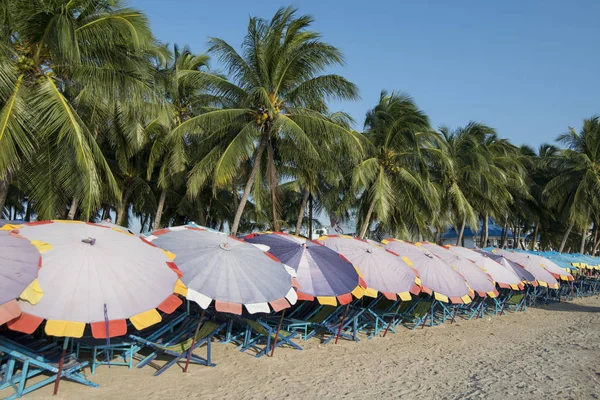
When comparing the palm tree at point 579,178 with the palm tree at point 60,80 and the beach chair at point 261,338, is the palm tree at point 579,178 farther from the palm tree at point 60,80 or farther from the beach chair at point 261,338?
the palm tree at point 60,80

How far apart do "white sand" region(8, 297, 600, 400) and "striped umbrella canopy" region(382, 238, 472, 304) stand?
1075 mm

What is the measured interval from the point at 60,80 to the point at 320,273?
6.48m

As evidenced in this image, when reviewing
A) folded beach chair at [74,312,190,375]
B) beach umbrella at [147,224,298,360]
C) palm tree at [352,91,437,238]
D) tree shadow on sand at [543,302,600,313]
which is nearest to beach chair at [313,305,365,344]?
beach umbrella at [147,224,298,360]

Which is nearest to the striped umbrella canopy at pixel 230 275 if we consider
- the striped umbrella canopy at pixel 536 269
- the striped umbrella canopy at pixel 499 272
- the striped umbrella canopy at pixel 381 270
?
the striped umbrella canopy at pixel 381 270

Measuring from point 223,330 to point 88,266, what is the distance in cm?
392

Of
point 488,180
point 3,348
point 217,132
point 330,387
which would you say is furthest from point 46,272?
point 488,180

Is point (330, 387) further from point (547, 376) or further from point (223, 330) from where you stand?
point (547, 376)

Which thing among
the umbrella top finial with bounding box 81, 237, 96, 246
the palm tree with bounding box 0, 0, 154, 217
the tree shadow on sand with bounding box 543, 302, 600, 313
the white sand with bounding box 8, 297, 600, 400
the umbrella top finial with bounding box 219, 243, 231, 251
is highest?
the palm tree with bounding box 0, 0, 154, 217

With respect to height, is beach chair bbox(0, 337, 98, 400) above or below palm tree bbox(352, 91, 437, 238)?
below

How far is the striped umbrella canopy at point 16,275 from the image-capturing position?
4164 mm

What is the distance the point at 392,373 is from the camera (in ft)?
23.9

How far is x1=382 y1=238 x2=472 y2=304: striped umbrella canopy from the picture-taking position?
9695 millimetres

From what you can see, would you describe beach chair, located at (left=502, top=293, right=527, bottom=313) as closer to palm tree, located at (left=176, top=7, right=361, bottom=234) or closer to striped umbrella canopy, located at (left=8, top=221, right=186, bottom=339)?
palm tree, located at (left=176, top=7, right=361, bottom=234)

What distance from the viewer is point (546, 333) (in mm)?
12047
